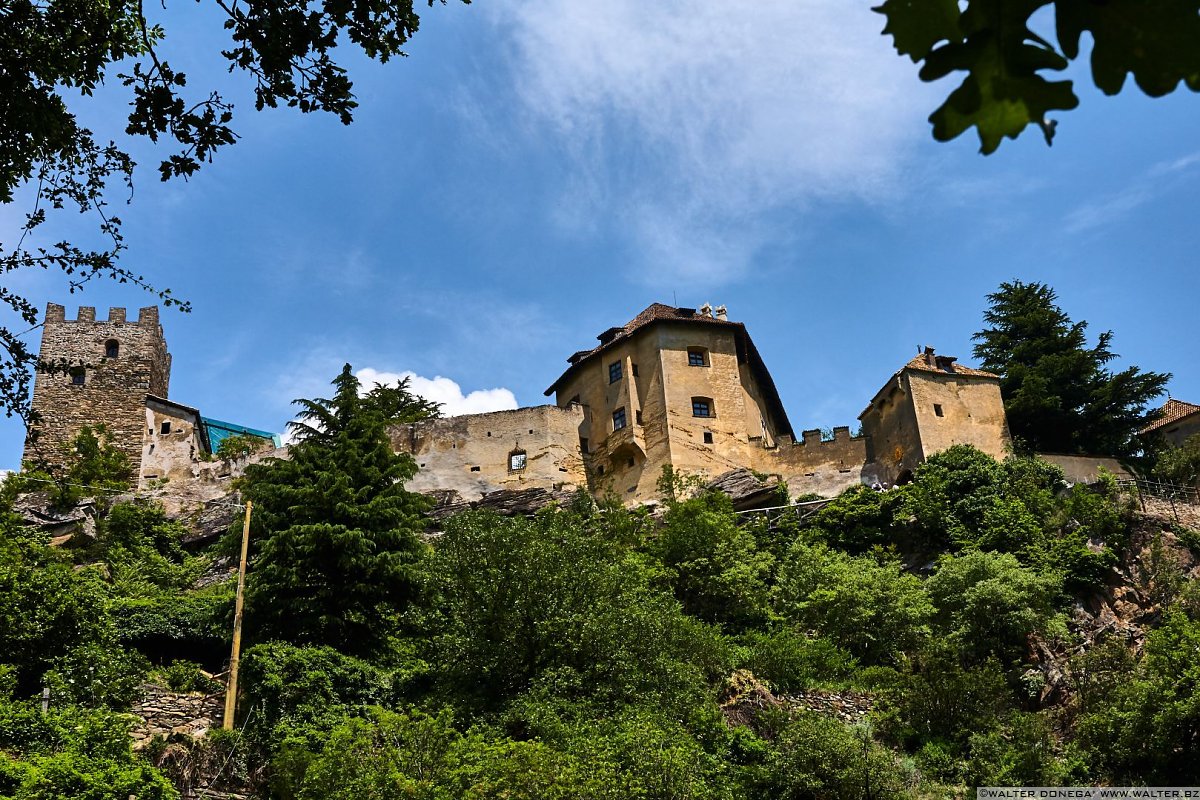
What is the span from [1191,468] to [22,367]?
32372mm

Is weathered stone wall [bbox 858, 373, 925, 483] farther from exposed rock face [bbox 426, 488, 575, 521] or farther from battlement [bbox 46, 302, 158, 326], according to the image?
battlement [bbox 46, 302, 158, 326]

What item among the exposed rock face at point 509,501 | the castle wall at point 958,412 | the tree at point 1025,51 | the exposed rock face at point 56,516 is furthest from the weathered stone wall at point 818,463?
the tree at point 1025,51

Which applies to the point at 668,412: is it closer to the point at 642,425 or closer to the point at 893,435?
→ the point at 642,425

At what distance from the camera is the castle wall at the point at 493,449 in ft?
122

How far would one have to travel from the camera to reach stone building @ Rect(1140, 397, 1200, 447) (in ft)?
117

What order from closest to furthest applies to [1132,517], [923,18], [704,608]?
[923,18]
[704,608]
[1132,517]

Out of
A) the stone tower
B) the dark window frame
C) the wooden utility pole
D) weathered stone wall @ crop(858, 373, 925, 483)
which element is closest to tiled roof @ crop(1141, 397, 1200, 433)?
weathered stone wall @ crop(858, 373, 925, 483)

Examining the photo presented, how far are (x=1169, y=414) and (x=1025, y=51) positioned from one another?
39.3 metres

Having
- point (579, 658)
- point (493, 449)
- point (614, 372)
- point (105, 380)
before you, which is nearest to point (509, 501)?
point (493, 449)

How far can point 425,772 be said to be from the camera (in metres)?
14.0

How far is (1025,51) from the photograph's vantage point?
85.8 inches

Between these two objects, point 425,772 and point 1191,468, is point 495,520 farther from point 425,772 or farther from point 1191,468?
point 1191,468

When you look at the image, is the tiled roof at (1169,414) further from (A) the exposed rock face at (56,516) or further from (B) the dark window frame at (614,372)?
(A) the exposed rock face at (56,516)

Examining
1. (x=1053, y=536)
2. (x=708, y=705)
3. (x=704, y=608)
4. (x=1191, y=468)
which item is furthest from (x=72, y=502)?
(x=1191, y=468)
